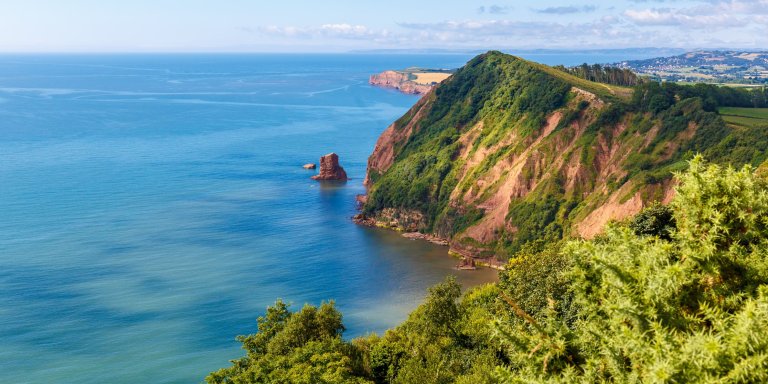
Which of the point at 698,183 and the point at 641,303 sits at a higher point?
the point at 698,183

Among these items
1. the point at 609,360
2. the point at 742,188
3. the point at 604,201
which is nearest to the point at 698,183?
the point at 742,188

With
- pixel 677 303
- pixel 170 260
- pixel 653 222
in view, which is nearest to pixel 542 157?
pixel 170 260

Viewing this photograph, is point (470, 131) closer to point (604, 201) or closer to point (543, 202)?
point (543, 202)

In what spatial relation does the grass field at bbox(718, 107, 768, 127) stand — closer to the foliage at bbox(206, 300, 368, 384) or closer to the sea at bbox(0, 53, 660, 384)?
the sea at bbox(0, 53, 660, 384)

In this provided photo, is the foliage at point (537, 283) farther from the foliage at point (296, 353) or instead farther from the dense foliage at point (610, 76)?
the dense foliage at point (610, 76)

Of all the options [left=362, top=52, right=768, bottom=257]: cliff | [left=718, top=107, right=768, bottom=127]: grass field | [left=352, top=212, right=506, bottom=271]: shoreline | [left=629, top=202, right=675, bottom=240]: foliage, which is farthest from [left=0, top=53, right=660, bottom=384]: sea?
[left=718, top=107, right=768, bottom=127]: grass field

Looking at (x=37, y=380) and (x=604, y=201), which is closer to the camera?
(x=37, y=380)

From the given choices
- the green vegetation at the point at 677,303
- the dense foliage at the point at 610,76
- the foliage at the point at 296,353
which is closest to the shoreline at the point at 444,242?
the foliage at the point at 296,353
